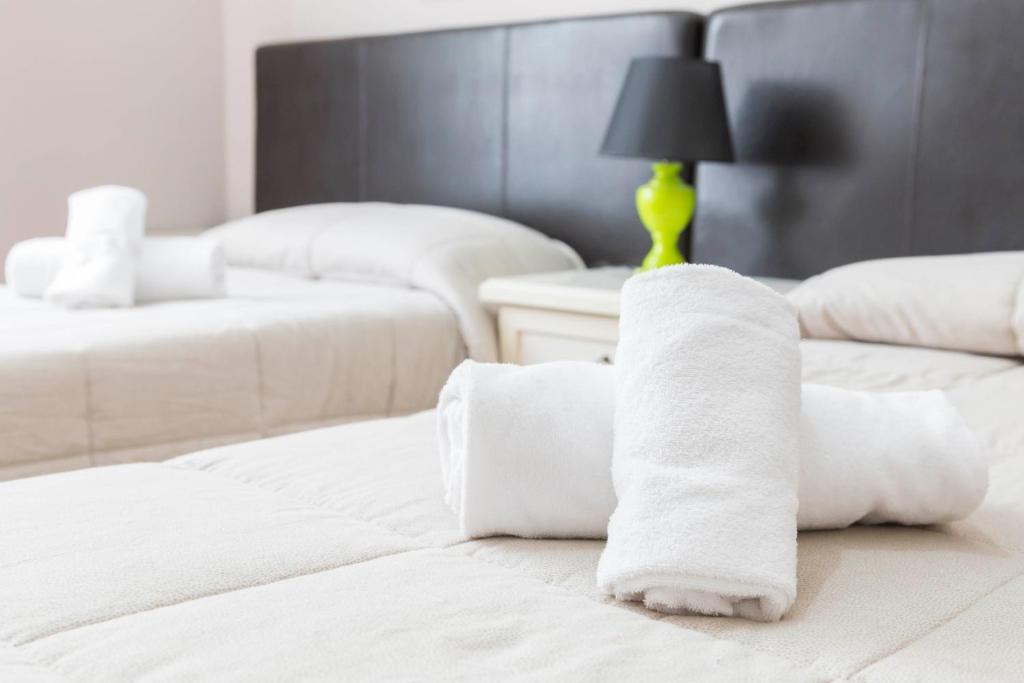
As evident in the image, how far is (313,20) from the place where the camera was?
11.9ft

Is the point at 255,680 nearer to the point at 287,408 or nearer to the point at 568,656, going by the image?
the point at 568,656

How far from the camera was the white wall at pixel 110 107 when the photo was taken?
3418 mm

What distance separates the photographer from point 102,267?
2336 millimetres

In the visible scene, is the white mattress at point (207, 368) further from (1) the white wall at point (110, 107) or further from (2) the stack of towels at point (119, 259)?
(1) the white wall at point (110, 107)

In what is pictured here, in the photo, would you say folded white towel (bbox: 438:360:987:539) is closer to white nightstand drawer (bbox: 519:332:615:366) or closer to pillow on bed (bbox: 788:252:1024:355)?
pillow on bed (bbox: 788:252:1024:355)

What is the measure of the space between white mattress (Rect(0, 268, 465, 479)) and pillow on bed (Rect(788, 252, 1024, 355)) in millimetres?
825

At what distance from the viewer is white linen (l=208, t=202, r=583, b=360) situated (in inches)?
101

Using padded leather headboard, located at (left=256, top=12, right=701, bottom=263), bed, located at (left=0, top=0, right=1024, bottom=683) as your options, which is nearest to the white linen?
padded leather headboard, located at (left=256, top=12, right=701, bottom=263)

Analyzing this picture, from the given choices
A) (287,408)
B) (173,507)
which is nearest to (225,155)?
(287,408)

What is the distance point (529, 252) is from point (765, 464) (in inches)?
74.8

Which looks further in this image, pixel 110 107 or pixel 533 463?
pixel 110 107

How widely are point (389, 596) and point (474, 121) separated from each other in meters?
2.34

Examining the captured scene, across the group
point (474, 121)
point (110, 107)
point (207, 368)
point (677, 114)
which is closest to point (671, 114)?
point (677, 114)

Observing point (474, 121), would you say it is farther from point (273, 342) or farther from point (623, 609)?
point (623, 609)
